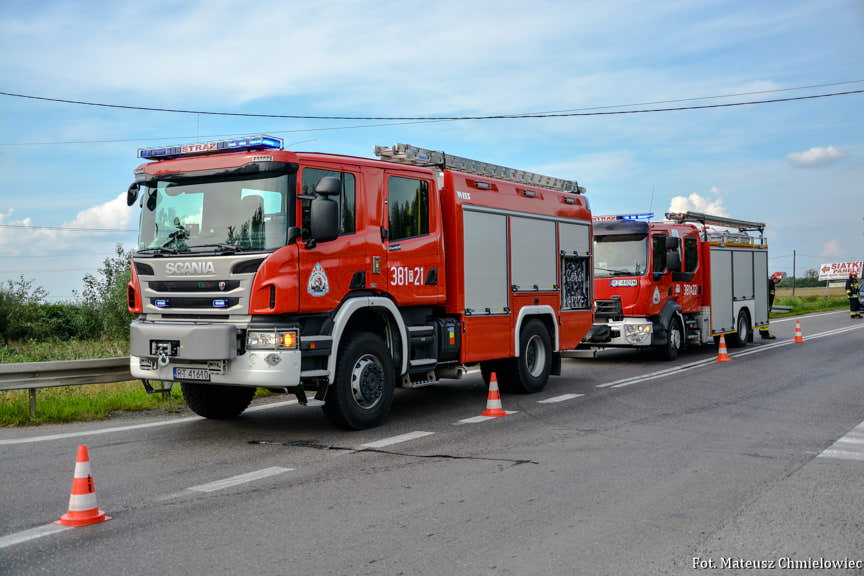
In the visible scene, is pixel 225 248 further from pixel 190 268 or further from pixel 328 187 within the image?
pixel 328 187

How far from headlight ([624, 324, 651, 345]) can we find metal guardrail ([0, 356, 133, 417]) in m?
9.47

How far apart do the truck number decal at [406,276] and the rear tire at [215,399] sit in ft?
7.24

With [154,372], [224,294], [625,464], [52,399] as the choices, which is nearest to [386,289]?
[224,294]

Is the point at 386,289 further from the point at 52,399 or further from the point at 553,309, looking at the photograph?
the point at 52,399

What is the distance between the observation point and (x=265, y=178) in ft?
25.5

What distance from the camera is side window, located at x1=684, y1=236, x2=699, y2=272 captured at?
1705 cm

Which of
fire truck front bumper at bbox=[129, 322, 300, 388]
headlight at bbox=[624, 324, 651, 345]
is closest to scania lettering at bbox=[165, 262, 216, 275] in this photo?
fire truck front bumper at bbox=[129, 322, 300, 388]

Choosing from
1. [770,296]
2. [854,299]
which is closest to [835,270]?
[854,299]

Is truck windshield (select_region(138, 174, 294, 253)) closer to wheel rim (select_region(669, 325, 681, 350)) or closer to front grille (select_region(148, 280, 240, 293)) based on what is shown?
front grille (select_region(148, 280, 240, 293))

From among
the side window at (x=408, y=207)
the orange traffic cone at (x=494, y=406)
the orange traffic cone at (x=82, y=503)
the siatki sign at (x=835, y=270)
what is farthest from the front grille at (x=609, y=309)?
the siatki sign at (x=835, y=270)

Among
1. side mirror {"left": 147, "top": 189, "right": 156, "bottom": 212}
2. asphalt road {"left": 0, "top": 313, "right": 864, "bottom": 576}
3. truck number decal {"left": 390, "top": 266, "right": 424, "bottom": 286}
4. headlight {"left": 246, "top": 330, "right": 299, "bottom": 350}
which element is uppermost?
side mirror {"left": 147, "top": 189, "right": 156, "bottom": 212}

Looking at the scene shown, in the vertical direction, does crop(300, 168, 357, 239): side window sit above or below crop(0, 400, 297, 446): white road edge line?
above

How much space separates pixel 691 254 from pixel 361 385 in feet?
36.1

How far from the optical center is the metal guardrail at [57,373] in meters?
9.05
